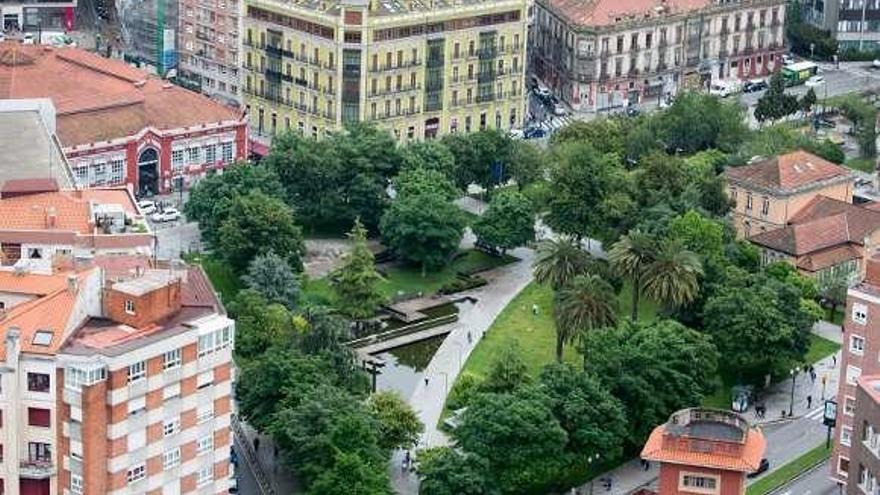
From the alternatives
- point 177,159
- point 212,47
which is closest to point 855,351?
point 177,159

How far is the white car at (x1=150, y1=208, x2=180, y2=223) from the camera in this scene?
15950 cm

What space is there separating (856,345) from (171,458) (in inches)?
1668

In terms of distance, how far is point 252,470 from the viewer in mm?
116750

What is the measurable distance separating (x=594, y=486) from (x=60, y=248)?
112 ft

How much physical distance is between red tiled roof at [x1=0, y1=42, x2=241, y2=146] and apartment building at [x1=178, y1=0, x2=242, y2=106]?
12.7m

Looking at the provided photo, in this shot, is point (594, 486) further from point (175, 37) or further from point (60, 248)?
point (175, 37)

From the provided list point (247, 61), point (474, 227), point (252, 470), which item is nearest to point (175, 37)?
point (247, 61)

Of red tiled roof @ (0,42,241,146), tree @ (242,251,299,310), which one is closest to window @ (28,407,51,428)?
tree @ (242,251,299,310)

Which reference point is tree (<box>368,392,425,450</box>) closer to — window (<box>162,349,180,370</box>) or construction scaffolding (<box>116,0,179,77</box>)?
window (<box>162,349,180,370</box>)

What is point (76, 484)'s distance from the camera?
85688mm

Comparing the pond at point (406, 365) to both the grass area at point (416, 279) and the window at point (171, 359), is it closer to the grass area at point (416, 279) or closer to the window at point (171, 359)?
the grass area at point (416, 279)

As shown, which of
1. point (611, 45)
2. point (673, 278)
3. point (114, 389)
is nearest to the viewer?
point (114, 389)

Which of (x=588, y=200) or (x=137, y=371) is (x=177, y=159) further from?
(x=137, y=371)

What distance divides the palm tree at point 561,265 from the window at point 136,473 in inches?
2259
